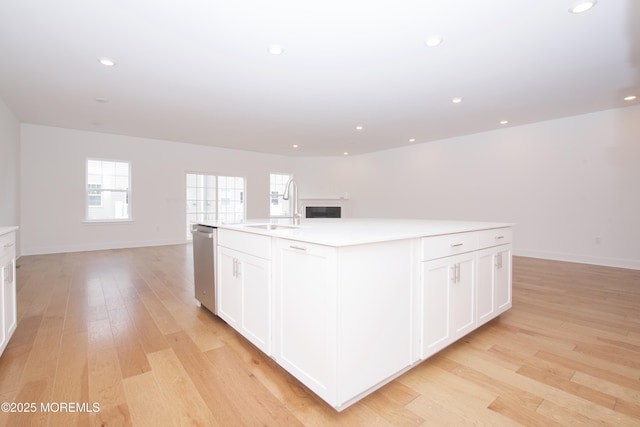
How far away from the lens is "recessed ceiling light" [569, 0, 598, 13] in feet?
7.02

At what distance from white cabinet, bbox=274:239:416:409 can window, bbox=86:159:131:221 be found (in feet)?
20.8

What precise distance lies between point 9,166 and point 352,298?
6119 millimetres

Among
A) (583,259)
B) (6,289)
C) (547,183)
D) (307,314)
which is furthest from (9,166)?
(583,259)

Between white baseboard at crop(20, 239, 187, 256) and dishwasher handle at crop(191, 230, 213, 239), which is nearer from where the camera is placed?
dishwasher handle at crop(191, 230, 213, 239)

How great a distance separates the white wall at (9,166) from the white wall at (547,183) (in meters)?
7.42

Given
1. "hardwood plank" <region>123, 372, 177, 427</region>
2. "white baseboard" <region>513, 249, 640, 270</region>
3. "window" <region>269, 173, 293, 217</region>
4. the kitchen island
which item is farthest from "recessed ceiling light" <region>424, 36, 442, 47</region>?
"window" <region>269, 173, 293, 217</region>

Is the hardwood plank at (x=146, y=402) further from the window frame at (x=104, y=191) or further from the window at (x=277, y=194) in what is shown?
the window at (x=277, y=194)

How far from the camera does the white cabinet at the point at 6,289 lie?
1.86 meters

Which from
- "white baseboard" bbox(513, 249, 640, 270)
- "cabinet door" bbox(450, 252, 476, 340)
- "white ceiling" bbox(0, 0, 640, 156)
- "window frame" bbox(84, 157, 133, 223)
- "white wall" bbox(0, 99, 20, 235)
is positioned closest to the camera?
"cabinet door" bbox(450, 252, 476, 340)

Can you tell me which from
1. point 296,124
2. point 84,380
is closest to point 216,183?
point 296,124

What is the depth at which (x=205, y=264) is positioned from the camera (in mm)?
2727

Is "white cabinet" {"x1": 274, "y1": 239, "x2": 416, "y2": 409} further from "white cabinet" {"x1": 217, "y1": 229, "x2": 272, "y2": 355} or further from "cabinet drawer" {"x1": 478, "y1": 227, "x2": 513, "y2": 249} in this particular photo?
"cabinet drawer" {"x1": 478, "y1": 227, "x2": 513, "y2": 249}

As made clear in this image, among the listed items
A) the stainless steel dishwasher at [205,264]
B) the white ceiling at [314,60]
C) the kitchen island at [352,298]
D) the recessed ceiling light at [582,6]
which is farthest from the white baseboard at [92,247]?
the recessed ceiling light at [582,6]

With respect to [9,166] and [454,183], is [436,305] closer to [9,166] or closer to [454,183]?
[454,183]
